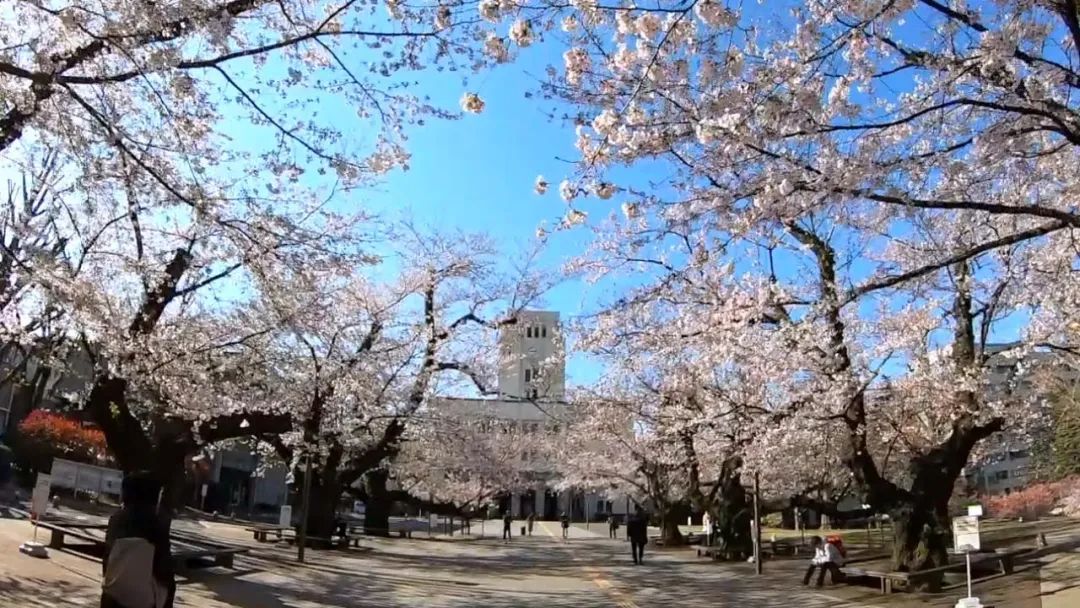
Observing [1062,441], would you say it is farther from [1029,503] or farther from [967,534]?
[967,534]

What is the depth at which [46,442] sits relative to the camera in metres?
27.8

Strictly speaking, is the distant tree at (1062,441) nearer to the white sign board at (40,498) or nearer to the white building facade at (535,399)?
the white building facade at (535,399)

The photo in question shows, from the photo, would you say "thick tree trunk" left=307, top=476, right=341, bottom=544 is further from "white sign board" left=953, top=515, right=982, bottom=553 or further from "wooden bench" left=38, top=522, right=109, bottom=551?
"white sign board" left=953, top=515, right=982, bottom=553

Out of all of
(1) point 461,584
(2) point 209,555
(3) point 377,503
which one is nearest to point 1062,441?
(3) point 377,503

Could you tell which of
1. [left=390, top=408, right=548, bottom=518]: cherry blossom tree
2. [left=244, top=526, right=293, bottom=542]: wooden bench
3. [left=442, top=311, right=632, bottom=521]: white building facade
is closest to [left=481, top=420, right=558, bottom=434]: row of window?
[left=442, top=311, right=632, bottom=521]: white building facade

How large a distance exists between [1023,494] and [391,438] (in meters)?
32.6

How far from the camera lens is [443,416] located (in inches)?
1018

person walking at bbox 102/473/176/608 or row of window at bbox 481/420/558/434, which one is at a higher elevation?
row of window at bbox 481/420/558/434

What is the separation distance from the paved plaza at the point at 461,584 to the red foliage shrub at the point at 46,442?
935 cm

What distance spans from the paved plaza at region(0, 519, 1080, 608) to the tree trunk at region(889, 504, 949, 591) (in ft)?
2.92

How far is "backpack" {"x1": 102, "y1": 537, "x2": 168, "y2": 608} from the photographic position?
4.71 m

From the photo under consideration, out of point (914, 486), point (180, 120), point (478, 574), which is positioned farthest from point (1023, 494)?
point (180, 120)

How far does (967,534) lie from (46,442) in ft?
94.3

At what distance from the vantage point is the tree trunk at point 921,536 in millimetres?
14492
